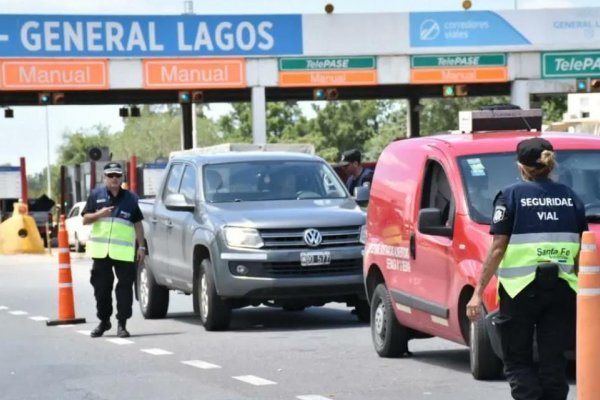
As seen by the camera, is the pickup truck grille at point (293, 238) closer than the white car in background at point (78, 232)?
Yes

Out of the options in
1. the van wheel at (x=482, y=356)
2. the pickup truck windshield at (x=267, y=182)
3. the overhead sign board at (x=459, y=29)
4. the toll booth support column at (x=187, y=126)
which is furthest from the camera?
the toll booth support column at (x=187, y=126)

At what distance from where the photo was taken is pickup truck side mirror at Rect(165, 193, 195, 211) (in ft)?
59.8

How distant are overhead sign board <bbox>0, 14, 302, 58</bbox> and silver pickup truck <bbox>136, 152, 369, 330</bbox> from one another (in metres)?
24.8

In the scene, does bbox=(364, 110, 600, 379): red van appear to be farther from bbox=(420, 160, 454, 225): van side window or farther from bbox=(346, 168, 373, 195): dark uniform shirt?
bbox=(346, 168, 373, 195): dark uniform shirt

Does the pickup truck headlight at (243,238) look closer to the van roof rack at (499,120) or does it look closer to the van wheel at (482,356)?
the van roof rack at (499,120)

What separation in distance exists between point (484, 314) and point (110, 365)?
4038 millimetres

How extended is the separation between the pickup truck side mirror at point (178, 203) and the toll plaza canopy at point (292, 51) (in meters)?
25.8

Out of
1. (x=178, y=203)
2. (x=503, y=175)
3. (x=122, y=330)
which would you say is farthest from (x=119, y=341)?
(x=503, y=175)

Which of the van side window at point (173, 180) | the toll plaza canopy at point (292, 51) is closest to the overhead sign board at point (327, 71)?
the toll plaza canopy at point (292, 51)

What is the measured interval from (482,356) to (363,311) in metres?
6.25

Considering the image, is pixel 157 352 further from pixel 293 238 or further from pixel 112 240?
pixel 293 238

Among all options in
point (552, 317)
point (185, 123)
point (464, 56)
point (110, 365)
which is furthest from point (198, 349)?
point (185, 123)

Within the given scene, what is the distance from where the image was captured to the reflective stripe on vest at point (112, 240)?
17.4 m

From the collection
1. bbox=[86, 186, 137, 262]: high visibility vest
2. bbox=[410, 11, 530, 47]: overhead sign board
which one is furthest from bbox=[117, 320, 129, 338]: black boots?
bbox=[410, 11, 530, 47]: overhead sign board
